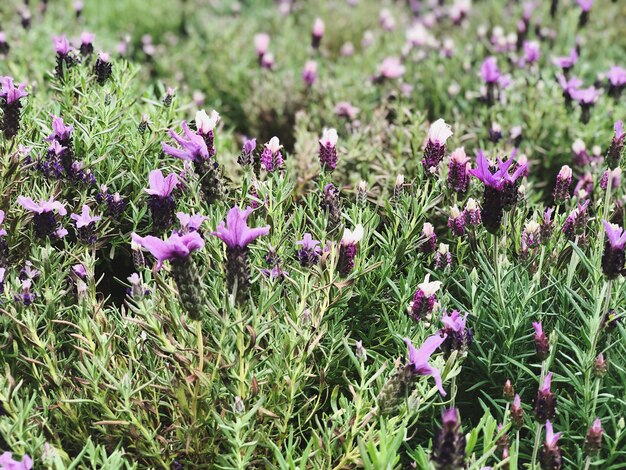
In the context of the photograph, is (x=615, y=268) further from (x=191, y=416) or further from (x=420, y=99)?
(x=420, y=99)

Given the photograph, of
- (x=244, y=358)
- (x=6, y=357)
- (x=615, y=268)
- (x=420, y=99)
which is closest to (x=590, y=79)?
(x=420, y=99)

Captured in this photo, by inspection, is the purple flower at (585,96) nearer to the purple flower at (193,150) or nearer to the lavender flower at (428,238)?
the lavender flower at (428,238)

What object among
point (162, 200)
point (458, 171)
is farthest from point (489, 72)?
point (162, 200)

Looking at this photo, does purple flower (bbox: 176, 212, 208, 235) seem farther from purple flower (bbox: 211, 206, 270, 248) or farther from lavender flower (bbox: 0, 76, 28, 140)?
lavender flower (bbox: 0, 76, 28, 140)

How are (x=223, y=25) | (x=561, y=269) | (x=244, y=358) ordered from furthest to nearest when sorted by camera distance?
(x=223, y=25)
(x=561, y=269)
(x=244, y=358)

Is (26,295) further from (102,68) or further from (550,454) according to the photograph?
(550,454)

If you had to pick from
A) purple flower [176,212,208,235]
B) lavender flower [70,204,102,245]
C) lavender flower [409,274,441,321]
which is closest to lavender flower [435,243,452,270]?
lavender flower [409,274,441,321]
